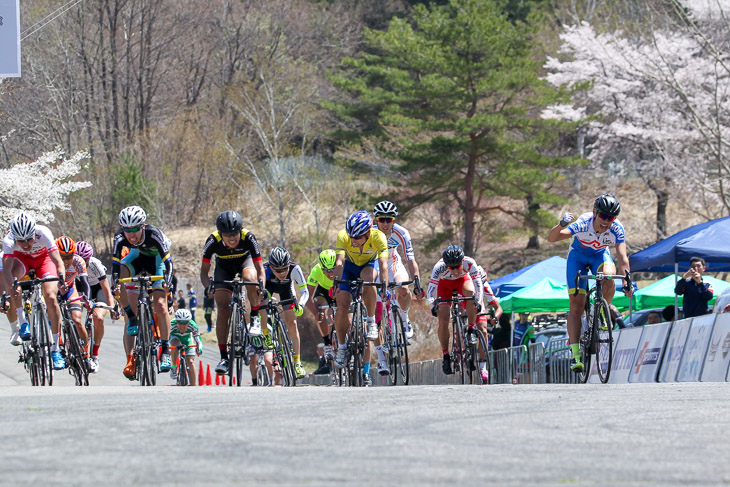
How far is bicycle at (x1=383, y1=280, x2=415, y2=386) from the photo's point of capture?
13.8 metres

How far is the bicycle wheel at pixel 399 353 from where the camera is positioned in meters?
13.8

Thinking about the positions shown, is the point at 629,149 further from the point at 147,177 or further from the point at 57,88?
the point at 57,88

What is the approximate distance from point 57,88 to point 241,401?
5272 centimetres

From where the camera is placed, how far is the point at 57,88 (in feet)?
189

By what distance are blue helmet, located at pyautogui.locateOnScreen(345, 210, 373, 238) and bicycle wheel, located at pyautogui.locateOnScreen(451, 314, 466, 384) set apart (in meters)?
2.51

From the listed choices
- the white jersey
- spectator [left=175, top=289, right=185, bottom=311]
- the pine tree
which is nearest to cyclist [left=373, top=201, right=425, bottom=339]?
the white jersey

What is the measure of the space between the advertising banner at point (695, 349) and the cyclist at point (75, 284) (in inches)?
294

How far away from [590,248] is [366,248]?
2612mm

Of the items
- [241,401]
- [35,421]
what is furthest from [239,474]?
[241,401]

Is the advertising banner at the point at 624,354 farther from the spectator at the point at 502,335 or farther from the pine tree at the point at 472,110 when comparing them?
the pine tree at the point at 472,110

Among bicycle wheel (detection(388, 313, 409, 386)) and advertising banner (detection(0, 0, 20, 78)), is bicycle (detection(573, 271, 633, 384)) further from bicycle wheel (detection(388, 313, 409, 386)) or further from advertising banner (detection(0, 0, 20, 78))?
advertising banner (detection(0, 0, 20, 78))

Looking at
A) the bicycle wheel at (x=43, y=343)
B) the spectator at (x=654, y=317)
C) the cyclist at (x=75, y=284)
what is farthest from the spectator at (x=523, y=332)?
the bicycle wheel at (x=43, y=343)

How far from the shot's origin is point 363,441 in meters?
5.55

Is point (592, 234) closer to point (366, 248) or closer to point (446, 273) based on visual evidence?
point (366, 248)
